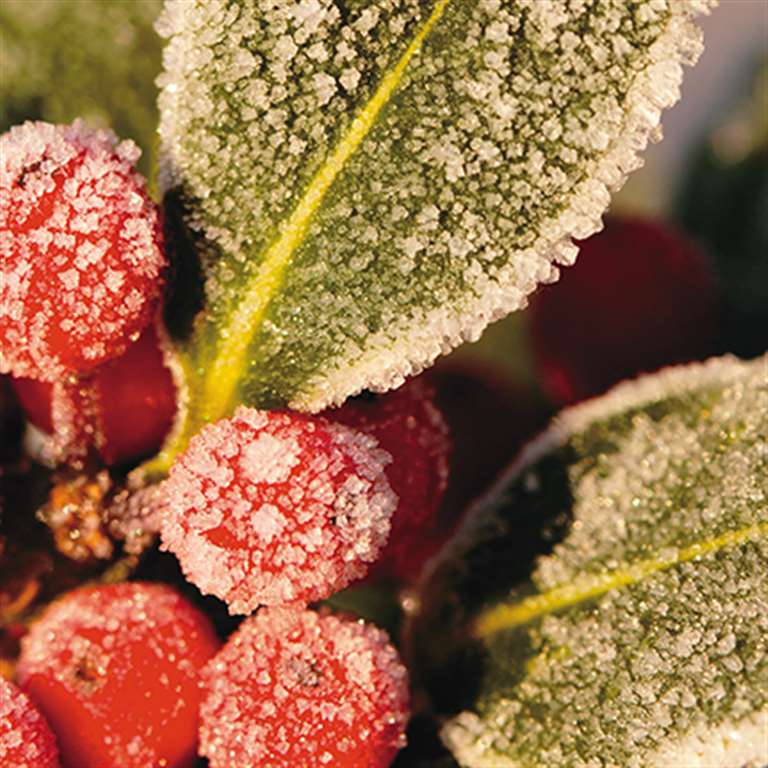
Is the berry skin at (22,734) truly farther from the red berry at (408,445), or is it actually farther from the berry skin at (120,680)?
the red berry at (408,445)

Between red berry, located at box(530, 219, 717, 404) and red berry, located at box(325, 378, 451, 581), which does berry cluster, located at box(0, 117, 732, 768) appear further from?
red berry, located at box(530, 219, 717, 404)

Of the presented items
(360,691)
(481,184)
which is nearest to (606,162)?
(481,184)

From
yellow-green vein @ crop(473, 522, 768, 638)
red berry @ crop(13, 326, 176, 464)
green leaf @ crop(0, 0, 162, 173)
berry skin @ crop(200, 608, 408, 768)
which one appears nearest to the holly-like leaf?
A: yellow-green vein @ crop(473, 522, 768, 638)

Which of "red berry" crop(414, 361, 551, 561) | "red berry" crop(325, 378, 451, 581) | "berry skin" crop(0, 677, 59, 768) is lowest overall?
"berry skin" crop(0, 677, 59, 768)

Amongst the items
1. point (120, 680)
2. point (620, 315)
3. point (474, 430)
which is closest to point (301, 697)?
point (120, 680)

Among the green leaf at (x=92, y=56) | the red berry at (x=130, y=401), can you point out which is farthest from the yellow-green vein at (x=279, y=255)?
the green leaf at (x=92, y=56)

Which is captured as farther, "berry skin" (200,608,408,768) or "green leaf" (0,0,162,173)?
"green leaf" (0,0,162,173)

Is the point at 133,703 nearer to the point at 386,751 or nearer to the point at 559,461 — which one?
the point at 386,751
